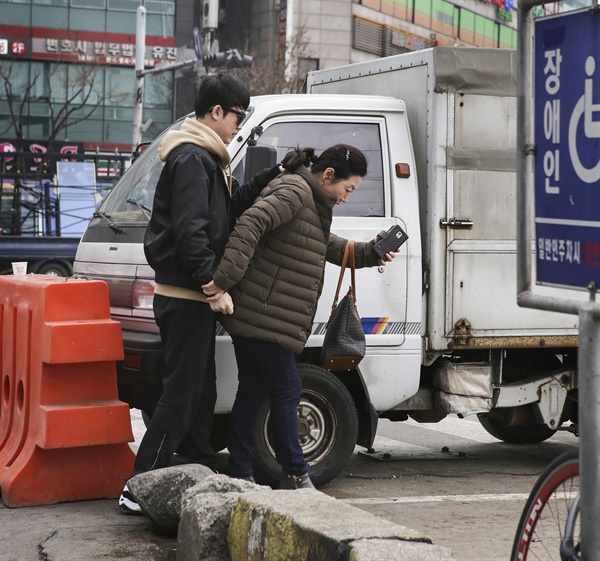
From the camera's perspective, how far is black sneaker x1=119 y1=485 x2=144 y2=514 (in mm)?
5758

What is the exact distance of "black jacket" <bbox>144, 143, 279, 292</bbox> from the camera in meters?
5.73

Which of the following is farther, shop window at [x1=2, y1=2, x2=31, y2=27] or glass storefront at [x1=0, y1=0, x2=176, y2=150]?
shop window at [x1=2, y1=2, x2=31, y2=27]

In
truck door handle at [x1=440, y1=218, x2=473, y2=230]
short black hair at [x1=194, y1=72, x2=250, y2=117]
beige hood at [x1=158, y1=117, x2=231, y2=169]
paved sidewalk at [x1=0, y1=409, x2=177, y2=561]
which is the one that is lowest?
paved sidewalk at [x1=0, y1=409, x2=177, y2=561]

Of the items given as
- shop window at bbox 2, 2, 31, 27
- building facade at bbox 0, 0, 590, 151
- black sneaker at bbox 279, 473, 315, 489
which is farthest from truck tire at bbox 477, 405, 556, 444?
A: shop window at bbox 2, 2, 31, 27

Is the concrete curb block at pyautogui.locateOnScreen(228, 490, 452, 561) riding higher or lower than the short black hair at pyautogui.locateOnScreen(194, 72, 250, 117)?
lower

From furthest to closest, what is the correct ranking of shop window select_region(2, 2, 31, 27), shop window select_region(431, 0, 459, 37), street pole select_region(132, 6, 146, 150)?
1. shop window select_region(431, 0, 459, 37)
2. shop window select_region(2, 2, 31, 27)
3. street pole select_region(132, 6, 146, 150)

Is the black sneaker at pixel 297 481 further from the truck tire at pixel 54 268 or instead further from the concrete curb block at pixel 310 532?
the truck tire at pixel 54 268

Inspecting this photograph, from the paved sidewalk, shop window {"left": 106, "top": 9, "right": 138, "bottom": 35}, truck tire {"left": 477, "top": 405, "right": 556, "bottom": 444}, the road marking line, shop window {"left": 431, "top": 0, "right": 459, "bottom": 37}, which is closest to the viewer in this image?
the paved sidewalk

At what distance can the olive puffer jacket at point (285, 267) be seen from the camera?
5812 millimetres

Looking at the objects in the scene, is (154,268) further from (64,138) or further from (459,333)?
(64,138)

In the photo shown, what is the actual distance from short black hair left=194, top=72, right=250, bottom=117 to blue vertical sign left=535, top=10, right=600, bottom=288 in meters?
2.95

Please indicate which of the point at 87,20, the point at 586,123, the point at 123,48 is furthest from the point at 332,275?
the point at 87,20

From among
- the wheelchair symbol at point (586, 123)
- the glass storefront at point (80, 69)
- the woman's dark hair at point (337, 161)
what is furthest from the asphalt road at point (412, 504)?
the glass storefront at point (80, 69)

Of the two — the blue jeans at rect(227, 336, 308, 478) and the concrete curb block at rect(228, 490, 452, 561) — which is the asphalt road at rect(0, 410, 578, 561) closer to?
the blue jeans at rect(227, 336, 308, 478)
